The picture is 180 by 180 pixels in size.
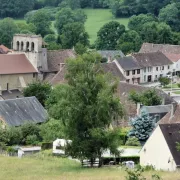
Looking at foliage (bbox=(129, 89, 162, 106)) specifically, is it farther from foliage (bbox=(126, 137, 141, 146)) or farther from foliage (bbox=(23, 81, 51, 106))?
foliage (bbox=(126, 137, 141, 146))

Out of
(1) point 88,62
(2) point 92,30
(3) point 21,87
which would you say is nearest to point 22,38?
(3) point 21,87

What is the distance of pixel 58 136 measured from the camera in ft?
184

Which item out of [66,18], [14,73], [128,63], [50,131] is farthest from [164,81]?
[66,18]

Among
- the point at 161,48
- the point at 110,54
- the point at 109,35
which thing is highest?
the point at 109,35

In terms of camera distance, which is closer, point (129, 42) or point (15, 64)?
point (15, 64)

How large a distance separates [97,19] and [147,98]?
97792mm

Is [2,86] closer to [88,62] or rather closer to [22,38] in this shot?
[22,38]

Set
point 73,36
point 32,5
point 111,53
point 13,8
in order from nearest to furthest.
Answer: point 111,53 → point 73,36 → point 13,8 → point 32,5

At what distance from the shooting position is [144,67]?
91312mm

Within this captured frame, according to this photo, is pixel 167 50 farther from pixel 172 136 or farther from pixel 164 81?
pixel 172 136

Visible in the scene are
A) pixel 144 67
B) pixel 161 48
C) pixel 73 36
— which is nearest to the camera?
pixel 144 67

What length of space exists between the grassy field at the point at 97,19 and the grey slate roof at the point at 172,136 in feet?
326

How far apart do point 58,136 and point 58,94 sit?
12.7 metres

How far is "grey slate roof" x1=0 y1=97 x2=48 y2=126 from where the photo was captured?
199 feet
